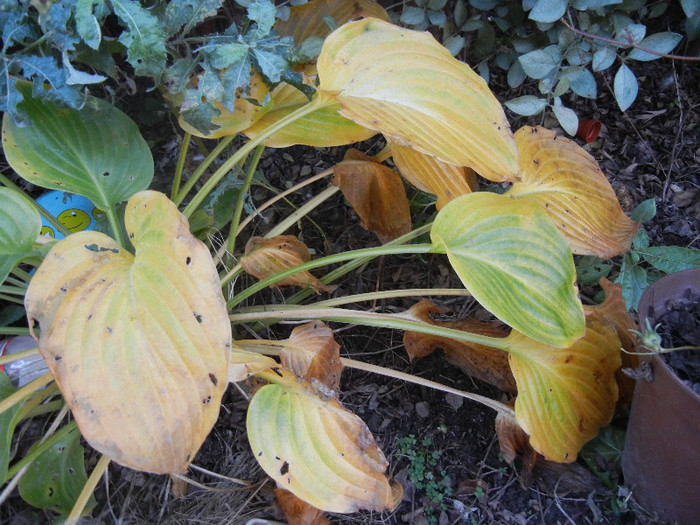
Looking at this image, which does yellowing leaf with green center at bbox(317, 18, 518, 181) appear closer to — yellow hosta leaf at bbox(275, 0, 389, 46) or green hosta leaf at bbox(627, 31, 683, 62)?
yellow hosta leaf at bbox(275, 0, 389, 46)

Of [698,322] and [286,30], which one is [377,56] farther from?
[698,322]

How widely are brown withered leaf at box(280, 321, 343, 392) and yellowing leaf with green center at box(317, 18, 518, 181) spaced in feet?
1.29

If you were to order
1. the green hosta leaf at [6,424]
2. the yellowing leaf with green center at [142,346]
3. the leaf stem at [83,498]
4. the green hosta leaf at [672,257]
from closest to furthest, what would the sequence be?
1. the yellowing leaf with green center at [142,346]
2. the green hosta leaf at [6,424]
3. the leaf stem at [83,498]
4. the green hosta leaf at [672,257]

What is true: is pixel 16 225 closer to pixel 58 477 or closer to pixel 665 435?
pixel 58 477

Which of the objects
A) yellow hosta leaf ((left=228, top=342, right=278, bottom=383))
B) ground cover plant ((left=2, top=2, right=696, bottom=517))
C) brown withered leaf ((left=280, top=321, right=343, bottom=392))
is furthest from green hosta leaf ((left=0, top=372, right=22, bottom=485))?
brown withered leaf ((left=280, top=321, right=343, bottom=392))

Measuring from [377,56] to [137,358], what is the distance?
2.13 ft

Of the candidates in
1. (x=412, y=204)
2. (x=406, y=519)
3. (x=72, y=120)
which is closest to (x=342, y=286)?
(x=412, y=204)

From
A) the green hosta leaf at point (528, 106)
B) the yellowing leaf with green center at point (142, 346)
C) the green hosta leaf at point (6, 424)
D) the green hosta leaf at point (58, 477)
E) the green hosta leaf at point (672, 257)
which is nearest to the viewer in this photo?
the yellowing leaf with green center at point (142, 346)

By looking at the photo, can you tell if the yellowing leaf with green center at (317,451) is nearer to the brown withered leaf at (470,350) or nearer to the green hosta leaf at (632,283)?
the brown withered leaf at (470,350)

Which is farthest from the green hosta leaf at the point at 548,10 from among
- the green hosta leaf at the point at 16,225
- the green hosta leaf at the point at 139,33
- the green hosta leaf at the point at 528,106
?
the green hosta leaf at the point at 16,225

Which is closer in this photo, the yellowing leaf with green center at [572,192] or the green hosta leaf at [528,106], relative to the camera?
the yellowing leaf with green center at [572,192]

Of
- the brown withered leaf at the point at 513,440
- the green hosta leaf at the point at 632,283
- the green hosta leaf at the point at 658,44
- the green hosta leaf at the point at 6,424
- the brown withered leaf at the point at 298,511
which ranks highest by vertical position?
the green hosta leaf at the point at 6,424

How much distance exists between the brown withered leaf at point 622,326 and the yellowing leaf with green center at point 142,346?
0.72m

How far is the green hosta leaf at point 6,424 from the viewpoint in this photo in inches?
32.4
